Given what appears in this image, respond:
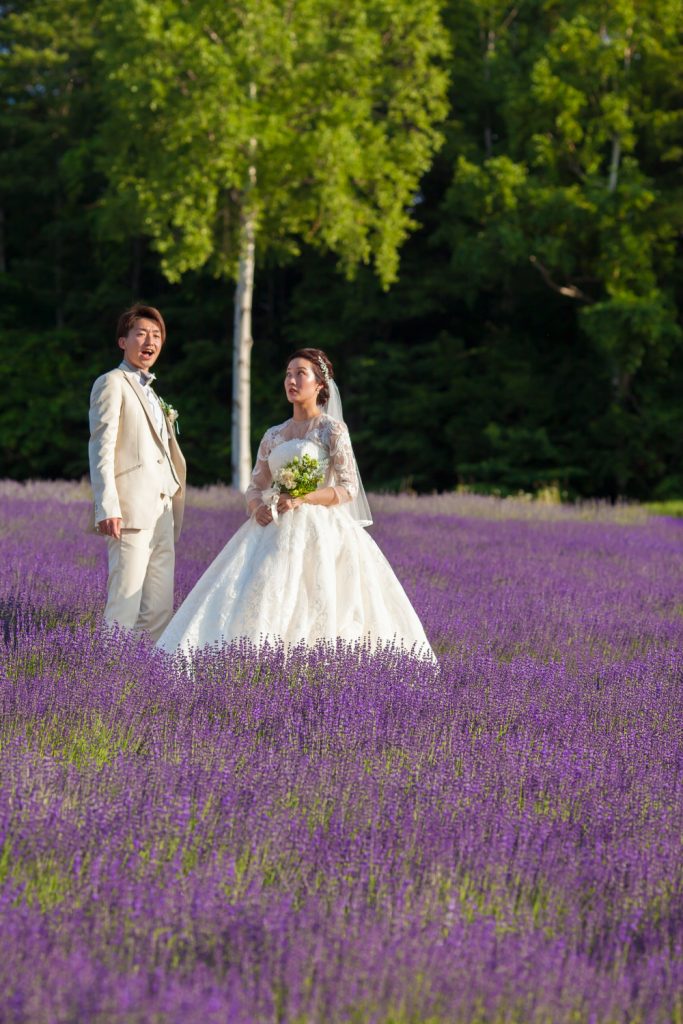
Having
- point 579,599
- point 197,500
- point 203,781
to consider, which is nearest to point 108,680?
point 203,781

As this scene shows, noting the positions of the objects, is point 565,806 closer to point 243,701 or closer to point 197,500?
point 243,701

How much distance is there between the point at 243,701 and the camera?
462cm

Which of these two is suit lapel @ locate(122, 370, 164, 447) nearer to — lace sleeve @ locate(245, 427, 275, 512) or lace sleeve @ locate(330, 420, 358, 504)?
lace sleeve @ locate(245, 427, 275, 512)

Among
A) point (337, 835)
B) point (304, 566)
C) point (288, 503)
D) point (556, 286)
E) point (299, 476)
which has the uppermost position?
point (556, 286)

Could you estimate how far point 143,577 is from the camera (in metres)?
6.16

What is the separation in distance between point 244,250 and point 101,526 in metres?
16.6

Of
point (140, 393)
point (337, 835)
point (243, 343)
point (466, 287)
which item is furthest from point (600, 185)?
point (337, 835)

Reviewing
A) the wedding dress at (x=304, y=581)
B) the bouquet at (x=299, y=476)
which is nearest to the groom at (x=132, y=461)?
the wedding dress at (x=304, y=581)

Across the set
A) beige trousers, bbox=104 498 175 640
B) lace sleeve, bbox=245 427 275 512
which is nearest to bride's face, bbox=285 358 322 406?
lace sleeve, bbox=245 427 275 512

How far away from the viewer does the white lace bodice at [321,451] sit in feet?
20.3

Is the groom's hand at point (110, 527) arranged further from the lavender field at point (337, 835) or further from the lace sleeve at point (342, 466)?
the lace sleeve at point (342, 466)

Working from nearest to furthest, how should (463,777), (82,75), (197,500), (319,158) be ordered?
(463,777), (197,500), (319,158), (82,75)

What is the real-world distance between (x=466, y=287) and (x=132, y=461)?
23693mm

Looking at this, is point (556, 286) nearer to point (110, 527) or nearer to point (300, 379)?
point (300, 379)
